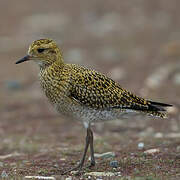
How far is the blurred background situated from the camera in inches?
482

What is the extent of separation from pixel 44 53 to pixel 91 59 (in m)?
10.3

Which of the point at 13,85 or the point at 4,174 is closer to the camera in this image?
the point at 4,174

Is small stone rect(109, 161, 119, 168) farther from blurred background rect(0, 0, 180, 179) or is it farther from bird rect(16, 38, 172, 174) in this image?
→ blurred background rect(0, 0, 180, 179)

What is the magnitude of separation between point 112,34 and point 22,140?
35.3 ft

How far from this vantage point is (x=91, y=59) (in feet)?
63.2

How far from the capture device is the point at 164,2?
931 inches

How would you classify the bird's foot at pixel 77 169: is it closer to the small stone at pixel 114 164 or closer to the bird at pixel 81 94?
the bird at pixel 81 94

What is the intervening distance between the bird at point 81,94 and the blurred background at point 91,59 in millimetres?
1677

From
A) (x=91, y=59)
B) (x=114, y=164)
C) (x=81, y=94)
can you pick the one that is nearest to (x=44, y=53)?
(x=81, y=94)

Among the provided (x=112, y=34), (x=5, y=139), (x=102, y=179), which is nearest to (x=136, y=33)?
(x=112, y=34)

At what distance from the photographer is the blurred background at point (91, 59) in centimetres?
1223

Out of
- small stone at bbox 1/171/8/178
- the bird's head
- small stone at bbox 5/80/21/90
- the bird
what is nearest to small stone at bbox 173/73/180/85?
small stone at bbox 5/80/21/90

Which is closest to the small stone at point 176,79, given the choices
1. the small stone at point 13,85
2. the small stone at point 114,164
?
the small stone at point 13,85

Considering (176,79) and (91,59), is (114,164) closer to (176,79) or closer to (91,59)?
(176,79)
